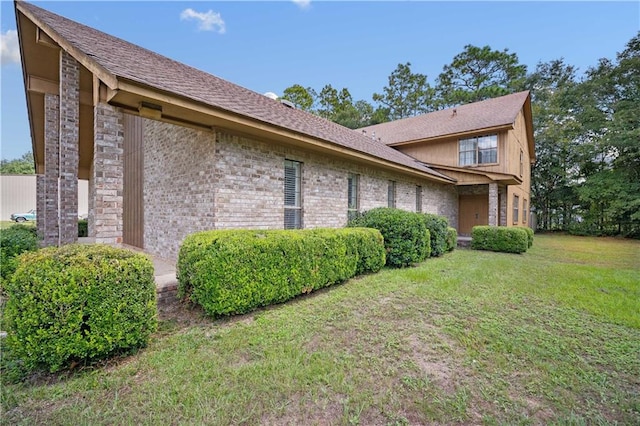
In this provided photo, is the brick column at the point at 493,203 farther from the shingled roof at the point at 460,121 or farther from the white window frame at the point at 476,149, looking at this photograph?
the shingled roof at the point at 460,121

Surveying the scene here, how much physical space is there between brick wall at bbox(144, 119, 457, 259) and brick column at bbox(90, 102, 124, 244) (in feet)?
5.56

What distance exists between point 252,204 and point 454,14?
32.0 ft

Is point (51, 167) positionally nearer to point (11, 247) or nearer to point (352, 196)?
point (11, 247)

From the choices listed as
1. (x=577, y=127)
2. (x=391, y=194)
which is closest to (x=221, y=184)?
(x=391, y=194)

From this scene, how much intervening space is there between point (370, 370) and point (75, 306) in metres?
Result: 2.82

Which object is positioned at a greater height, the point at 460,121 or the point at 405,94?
the point at 405,94

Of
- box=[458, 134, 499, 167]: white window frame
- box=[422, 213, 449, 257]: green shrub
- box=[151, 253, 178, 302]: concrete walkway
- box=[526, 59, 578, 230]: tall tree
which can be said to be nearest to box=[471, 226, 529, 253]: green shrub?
box=[422, 213, 449, 257]: green shrub

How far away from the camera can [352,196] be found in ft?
31.9

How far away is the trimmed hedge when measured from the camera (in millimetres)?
3930

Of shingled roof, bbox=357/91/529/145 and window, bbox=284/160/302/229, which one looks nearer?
window, bbox=284/160/302/229

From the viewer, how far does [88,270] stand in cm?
282

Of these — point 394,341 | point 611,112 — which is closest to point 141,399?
point 394,341

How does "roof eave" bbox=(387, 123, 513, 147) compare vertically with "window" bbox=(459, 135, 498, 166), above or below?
above

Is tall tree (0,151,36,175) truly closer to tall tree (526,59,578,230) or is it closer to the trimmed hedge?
the trimmed hedge
